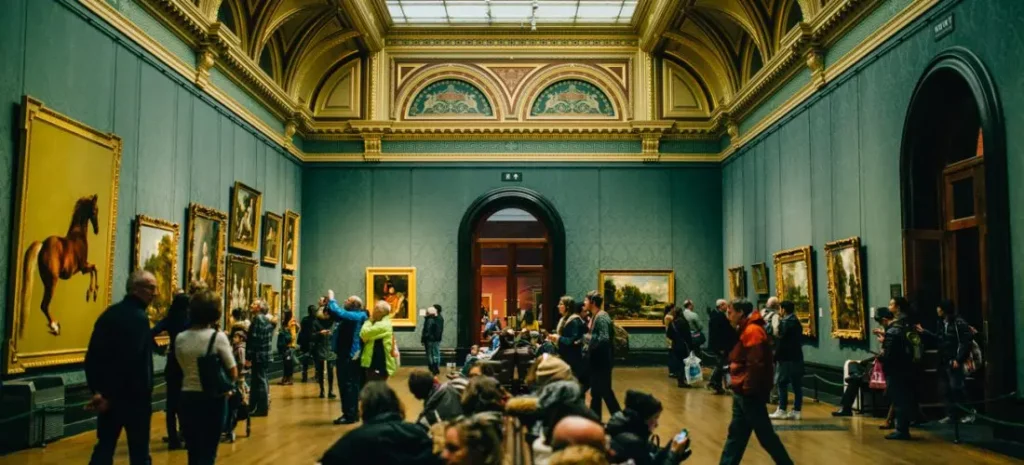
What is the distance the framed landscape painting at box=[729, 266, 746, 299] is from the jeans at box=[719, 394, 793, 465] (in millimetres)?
13327

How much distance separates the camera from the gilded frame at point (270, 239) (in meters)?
18.9

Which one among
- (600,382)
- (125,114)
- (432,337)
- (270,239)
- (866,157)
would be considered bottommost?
(600,382)

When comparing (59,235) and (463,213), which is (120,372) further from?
(463,213)

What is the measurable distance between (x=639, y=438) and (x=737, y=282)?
54.6 feet

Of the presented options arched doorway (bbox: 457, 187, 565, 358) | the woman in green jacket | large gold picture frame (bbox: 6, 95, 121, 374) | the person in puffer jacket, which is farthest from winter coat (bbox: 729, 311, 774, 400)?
arched doorway (bbox: 457, 187, 565, 358)

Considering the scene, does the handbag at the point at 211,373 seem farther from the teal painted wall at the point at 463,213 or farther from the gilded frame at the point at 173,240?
the teal painted wall at the point at 463,213

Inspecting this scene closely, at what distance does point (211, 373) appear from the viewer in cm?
649

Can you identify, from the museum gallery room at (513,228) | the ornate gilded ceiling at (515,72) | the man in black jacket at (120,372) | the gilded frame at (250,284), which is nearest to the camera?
the man in black jacket at (120,372)

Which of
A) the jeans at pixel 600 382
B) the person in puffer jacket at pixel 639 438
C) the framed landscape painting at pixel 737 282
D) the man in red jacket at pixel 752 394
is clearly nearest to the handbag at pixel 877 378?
the jeans at pixel 600 382

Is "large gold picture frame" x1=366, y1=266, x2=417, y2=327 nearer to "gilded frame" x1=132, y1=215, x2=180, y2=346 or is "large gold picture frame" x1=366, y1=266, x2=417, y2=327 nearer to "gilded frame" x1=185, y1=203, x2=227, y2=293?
"gilded frame" x1=185, y1=203, x2=227, y2=293

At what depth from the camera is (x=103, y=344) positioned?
20.7ft

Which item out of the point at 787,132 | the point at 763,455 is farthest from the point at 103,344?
the point at 787,132

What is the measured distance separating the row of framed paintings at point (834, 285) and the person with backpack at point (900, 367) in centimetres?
259

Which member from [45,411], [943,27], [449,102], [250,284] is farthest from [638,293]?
[45,411]
